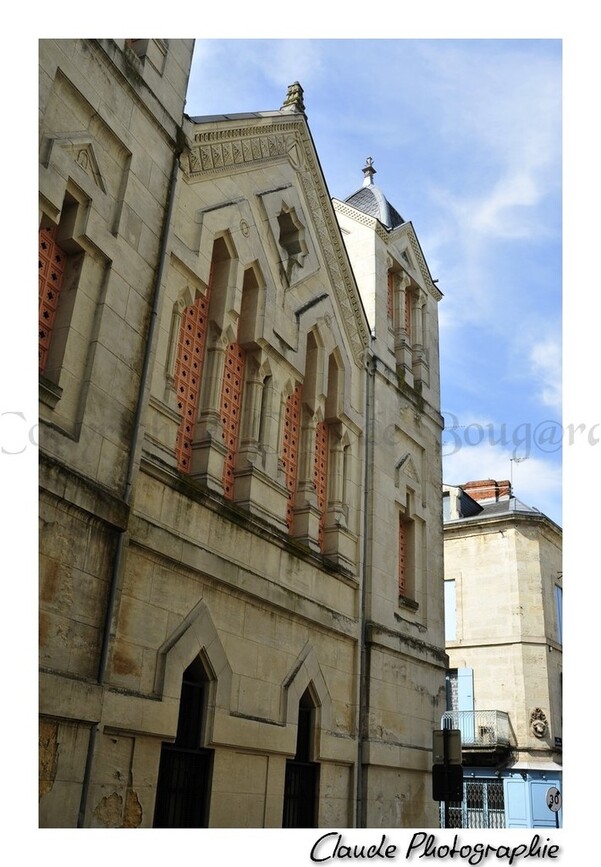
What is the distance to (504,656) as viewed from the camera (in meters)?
26.5

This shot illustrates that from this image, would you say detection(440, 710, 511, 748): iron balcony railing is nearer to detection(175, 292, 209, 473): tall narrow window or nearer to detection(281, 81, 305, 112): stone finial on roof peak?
detection(175, 292, 209, 473): tall narrow window

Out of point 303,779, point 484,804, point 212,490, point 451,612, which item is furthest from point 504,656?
point 212,490

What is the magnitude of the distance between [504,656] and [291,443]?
17325 millimetres

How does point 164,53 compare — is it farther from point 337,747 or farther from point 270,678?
point 337,747

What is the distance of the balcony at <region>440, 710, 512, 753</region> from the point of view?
25.1 m

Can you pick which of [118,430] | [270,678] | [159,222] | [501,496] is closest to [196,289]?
[159,222]

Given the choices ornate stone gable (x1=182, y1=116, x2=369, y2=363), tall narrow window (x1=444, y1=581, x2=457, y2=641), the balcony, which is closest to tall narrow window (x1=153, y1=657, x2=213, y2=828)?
ornate stone gable (x1=182, y1=116, x2=369, y2=363)

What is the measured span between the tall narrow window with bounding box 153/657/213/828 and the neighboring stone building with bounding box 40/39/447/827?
0.03m

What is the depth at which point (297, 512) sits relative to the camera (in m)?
11.9

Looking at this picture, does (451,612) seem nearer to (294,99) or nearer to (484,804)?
(484,804)

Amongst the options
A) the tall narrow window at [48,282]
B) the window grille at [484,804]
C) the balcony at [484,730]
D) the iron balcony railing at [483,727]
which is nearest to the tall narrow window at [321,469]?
the tall narrow window at [48,282]

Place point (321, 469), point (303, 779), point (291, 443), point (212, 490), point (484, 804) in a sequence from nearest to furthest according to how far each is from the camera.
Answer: point (212, 490) < point (303, 779) < point (291, 443) < point (321, 469) < point (484, 804)

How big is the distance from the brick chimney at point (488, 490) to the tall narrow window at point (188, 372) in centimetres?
2297
